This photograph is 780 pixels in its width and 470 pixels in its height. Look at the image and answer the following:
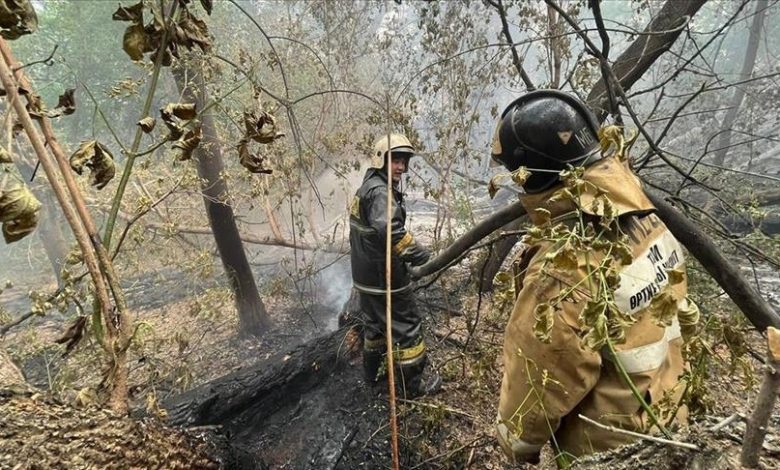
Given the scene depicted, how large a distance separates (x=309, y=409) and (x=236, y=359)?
8.39ft

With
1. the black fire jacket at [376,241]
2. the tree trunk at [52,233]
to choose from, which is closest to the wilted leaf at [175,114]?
the black fire jacket at [376,241]

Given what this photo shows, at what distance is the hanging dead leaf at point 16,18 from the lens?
90 centimetres

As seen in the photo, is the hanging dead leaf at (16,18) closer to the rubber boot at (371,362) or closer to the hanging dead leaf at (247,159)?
the hanging dead leaf at (247,159)

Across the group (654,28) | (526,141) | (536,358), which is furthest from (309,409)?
(654,28)

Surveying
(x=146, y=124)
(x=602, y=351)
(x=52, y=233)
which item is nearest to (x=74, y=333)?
(x=146, y=124)

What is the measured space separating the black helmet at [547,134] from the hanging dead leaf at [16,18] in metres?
1.47

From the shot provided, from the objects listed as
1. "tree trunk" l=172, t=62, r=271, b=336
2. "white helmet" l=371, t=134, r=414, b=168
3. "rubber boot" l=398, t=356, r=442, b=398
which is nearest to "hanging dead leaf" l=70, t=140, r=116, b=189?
"white helmet" l=371, t=134, r=414, b=168

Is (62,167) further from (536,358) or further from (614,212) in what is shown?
Answer: (536,358)

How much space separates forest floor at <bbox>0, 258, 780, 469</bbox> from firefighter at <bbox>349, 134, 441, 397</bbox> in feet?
0.75

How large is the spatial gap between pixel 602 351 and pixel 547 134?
791 mm

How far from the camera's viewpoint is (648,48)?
2945 millimetres

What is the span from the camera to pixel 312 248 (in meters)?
6.45

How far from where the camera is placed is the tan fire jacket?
4.15ft

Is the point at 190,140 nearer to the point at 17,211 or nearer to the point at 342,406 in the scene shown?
the point at 17,211
